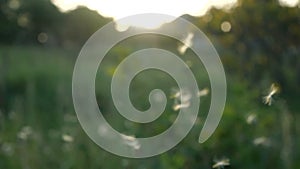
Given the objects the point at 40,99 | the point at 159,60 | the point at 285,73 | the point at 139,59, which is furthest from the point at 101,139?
the point at 40,99

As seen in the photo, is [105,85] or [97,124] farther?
[105,85]

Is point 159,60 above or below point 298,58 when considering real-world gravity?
below

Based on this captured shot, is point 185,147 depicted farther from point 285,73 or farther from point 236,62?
point 285,73

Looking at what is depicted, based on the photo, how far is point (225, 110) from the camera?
262cm

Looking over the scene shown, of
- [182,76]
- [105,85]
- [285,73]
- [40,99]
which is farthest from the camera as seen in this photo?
[105,85]

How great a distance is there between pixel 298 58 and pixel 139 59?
4.58 feet

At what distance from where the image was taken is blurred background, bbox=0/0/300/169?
225 centimetres

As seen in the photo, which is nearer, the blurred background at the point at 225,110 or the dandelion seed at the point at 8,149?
the blurred background at the point at 225,110

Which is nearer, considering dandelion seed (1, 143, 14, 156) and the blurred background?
the blurred background

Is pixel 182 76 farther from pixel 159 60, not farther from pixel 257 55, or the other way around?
pixel 257 55

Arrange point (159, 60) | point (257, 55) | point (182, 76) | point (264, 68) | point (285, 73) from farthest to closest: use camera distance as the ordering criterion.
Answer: point (285, 73) → point (264, 68) → point (257, 55) → point (159, 60) → point (182, 76)

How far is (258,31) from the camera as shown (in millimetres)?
4266

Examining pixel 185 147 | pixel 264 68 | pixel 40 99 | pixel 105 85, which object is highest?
pixel 105 85

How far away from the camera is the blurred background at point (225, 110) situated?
225 centimetres
